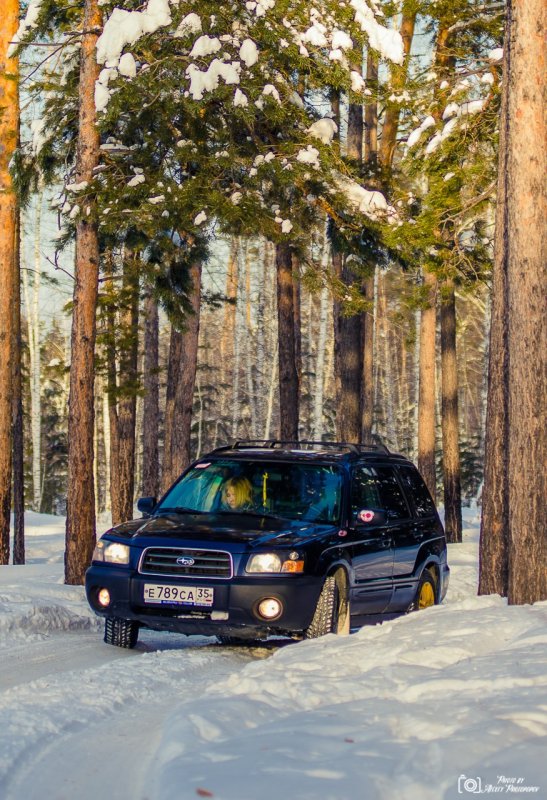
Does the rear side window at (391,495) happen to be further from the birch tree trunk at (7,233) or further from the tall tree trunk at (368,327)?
the tall tree trunk at (368,327)

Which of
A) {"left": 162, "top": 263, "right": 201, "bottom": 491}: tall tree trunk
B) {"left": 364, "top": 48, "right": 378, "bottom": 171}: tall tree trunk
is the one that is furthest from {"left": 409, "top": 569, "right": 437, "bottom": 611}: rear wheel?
{"left": 162, "top": 263, "right": 201, "bottom": 491}: tall tree trunk

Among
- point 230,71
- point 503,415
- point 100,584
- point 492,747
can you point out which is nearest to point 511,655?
point 492,747

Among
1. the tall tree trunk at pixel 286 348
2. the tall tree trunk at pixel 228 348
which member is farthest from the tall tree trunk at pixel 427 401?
the tall tree trunk at pixel 228 348

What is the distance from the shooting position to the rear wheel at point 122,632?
9180mm

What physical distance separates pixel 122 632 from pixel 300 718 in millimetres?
3946

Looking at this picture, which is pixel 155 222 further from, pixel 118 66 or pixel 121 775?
pixel 121 775

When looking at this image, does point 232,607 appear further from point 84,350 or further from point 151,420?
point 151,420

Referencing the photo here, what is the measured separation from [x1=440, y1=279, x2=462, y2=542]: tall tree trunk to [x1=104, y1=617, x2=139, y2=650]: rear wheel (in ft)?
53.0

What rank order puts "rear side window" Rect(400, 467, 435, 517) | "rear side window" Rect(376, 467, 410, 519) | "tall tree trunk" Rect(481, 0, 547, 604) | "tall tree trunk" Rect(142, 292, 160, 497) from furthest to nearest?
"tall tree trunk" Rect(142, 292, 160, 497), "rear side window" Rect(400, 467, 435, 517), "rear side window" Rect(376, 467, 410, 519), "tall tree trunk" Rect(481, 0, 547, 604)

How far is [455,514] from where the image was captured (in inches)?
998

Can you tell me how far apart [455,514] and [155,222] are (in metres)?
12.5

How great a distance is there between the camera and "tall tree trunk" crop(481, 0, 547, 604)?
9.44 meters

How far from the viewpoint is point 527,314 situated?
9547 millimetres

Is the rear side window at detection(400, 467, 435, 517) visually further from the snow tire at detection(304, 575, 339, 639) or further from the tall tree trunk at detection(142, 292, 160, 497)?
the tall tree trunk at detection(142, 292, 160, 497)
